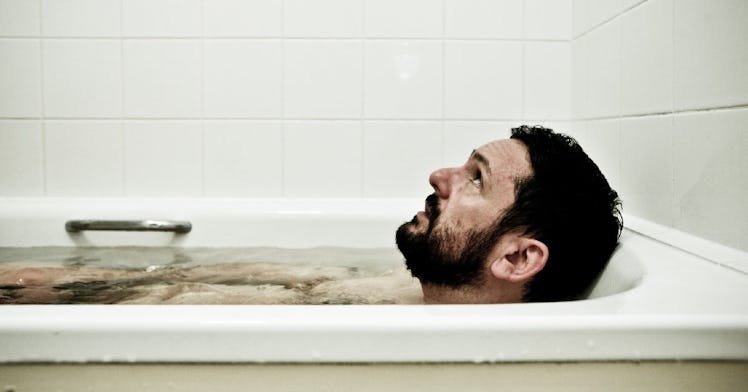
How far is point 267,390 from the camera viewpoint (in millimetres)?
634

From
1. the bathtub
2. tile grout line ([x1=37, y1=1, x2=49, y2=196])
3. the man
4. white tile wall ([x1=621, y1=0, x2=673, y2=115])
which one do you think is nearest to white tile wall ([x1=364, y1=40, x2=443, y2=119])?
white tile wall ([x1=621, y1=0, x2=673, y2=115])

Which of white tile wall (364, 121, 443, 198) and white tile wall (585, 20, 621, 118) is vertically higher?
white tile wall (585, 20, 621, 118)

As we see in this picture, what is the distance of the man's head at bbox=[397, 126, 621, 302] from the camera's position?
1008mm

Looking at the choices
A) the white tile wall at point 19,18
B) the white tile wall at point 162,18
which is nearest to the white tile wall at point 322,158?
the white tile wall at point 162,18

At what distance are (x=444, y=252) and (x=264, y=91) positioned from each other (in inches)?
36.1

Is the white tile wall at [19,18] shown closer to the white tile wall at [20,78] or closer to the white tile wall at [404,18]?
the white tile wall at [20,78]

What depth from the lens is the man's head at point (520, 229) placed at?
39.7 inches

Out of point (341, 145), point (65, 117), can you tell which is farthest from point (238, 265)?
point (65, 117)

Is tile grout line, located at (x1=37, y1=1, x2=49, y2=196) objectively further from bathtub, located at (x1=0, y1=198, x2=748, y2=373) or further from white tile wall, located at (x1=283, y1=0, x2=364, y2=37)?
bathtub, located at (x1=0, y1=198, x2=748, y2=373)

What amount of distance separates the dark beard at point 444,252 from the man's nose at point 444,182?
0.05 ft

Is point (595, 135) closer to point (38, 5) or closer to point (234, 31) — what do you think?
point (234, 31)

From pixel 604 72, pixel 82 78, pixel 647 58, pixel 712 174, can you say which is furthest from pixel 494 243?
pixel 82 78

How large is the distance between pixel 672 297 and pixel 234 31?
4.61 feet

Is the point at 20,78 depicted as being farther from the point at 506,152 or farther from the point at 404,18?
the point at 506,152
